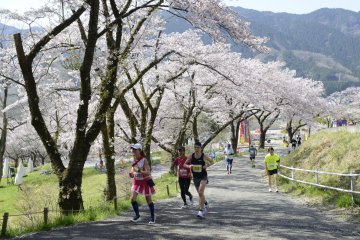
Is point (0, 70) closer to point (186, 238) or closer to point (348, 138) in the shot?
point (186, 238)

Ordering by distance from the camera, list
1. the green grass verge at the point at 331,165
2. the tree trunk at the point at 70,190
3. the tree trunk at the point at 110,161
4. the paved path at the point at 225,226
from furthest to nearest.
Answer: the tree trunk at the point at 110,161 < the green grass verge at the point at 331,165 < the tree trunk at the point at 70,190 < the paved path at the point at 225,226

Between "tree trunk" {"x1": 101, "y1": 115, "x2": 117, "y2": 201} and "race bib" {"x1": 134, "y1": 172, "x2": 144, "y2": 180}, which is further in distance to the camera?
"tree trunk" {"x1": 101, "y1": 115, "x2": 117, "y2": 201}

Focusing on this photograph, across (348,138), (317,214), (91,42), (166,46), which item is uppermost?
(166,46)

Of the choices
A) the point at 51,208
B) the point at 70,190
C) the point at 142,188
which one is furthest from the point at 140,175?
the point at 51,208

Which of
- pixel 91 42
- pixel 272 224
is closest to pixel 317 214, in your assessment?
pixel 272 224

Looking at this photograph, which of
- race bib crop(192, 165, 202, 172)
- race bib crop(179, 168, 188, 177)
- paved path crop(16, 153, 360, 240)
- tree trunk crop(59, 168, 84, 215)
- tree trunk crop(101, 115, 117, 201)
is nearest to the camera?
paved path crop(16, 153, 360, 240)

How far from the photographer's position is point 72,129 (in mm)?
30312

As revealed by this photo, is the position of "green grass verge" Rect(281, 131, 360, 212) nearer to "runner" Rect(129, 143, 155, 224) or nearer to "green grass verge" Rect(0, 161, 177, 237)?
"green grass verge" Rect(0, 161, 177, 237)

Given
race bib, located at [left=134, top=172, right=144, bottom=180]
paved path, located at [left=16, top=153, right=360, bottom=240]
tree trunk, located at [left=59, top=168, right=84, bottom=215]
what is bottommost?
paved path, located at [left=16, top=153, right=360, bottom=240]

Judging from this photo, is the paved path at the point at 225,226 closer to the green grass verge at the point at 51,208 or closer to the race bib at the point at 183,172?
the green grass verge at the point at 51,208

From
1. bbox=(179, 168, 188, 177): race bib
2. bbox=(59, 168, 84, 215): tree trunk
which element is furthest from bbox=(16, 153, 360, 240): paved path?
bbox=(59, 168, 84, 215): tree trunk

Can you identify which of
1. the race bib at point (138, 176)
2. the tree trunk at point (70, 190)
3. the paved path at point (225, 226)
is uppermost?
the race bib at point (138, 176)

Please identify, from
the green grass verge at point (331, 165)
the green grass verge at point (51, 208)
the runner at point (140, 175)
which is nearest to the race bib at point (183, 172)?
the green grass verge at point (51, 208)

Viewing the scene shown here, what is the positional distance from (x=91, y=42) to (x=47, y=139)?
2.73 metres
